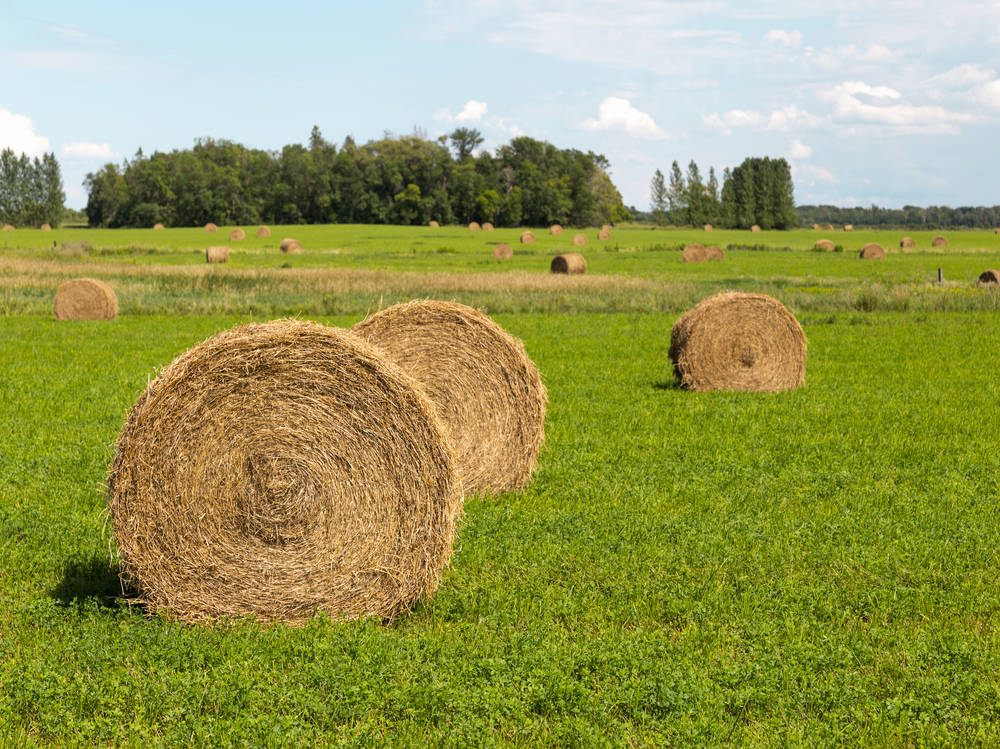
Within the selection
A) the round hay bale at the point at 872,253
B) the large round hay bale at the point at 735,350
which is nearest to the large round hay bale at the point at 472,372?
the large round hay bale at the point at 735,350

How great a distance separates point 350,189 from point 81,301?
345 feet

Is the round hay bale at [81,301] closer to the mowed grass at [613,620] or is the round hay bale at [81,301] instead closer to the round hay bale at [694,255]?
the mowed grass at [613,620]

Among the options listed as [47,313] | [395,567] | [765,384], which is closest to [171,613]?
[395,567]

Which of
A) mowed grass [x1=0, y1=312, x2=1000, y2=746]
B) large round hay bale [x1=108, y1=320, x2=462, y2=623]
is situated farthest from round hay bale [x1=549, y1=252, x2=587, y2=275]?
large round hay bale [x1=108, y1=320, x2=462, y2=623]

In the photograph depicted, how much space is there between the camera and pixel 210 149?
15188cm

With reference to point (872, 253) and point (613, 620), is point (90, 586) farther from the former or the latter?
point (872, 253)

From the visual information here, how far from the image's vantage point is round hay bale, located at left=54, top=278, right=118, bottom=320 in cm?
2989

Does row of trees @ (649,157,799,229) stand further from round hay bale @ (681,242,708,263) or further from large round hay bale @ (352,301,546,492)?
large round hay bale @ (352,301,546,492)

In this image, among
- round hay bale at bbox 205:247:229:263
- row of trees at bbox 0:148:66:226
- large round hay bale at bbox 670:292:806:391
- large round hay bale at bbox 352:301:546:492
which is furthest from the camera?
row of trees at bbox 0:148:66:226

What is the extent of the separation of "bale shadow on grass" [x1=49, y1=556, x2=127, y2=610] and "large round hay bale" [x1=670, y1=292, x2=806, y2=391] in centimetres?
1222

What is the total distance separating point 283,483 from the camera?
7.54 meters

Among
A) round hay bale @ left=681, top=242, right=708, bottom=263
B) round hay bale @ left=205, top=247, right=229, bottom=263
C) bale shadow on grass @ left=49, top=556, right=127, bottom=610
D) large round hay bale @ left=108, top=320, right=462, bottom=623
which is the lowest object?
bale shadow on grass @ left=49, top=556, right=127, bottom=610

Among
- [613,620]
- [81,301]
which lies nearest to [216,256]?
[81,301]

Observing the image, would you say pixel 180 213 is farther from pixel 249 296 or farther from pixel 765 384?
pixel 765 384
